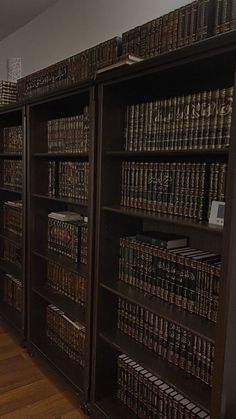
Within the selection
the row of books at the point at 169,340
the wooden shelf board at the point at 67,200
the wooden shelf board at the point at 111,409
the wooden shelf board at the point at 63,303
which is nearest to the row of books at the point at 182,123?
the wooden shelf board at the point at 67,200

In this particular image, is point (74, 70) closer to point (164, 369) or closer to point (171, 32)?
point (171, 32)

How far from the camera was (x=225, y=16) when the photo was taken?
1134 millimetres

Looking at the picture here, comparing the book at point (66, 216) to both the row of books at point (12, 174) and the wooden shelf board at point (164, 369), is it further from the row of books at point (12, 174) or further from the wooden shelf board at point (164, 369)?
the wooden shelf board at point (164, 369)

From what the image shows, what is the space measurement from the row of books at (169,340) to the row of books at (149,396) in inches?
4.2

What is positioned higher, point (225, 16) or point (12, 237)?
point (225, 16)

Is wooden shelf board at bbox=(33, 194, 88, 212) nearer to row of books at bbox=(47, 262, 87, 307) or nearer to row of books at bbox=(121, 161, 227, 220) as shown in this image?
row of books at bbox=(121, 161, 227, 220)

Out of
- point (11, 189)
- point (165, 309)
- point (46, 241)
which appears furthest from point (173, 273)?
point (11, 189)

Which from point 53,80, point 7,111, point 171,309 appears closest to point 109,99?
point 53,80

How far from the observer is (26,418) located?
1732 millimetres

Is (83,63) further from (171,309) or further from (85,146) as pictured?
(171,309)

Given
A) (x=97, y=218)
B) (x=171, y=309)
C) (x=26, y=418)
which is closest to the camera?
(x=171, y=309)

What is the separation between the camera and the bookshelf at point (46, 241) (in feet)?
6.20

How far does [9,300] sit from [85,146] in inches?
67.4

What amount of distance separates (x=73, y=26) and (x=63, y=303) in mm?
1858
